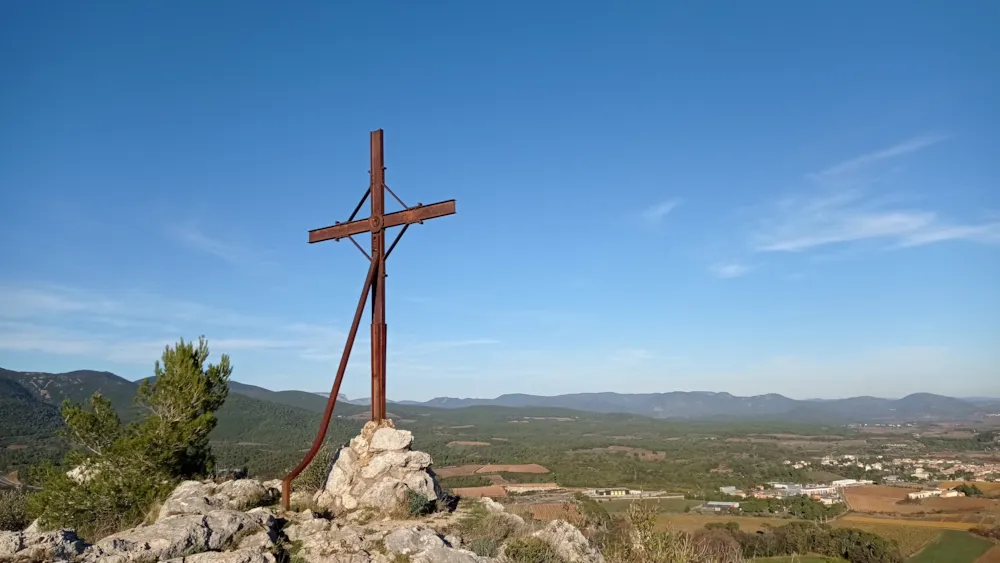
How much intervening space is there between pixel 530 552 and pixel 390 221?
7475 millimetres

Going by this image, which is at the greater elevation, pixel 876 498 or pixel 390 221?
pixel 390 221

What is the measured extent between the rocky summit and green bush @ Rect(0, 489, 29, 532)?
617 centimetres

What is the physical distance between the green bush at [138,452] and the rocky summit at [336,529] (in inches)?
123

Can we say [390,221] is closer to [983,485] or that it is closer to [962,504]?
[962,504]

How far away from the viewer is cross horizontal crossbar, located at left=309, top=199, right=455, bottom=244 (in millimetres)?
12566

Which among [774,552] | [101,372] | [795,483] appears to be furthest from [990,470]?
[101,372]

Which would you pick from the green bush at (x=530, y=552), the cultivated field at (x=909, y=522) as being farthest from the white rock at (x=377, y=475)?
the cultivated field at (x=909, y=522)

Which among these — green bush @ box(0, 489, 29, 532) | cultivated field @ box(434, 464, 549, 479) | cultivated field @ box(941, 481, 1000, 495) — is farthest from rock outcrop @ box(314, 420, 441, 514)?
cultivated field @ box(941, 481, 1000, 495)

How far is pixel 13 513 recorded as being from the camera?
16.5 m

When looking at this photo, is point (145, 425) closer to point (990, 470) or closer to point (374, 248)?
point (374, 248)

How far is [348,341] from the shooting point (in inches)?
511

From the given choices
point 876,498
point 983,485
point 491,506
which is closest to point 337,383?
point 491,506

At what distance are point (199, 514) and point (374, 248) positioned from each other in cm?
623

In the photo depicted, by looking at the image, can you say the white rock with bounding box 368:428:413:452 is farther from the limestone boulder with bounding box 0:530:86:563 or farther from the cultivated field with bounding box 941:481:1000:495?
the cultivated field with bounding box 941:481:1000:495
